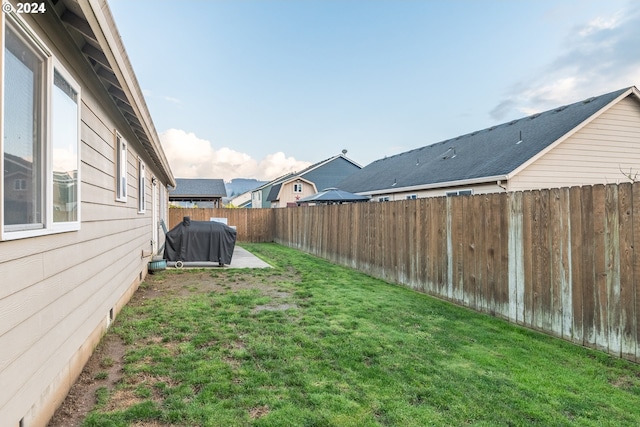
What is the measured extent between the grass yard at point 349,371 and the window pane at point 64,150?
4.77 feet

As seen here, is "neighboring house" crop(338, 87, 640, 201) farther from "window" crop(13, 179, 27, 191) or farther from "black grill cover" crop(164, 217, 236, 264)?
"window" crop(13, 179, 27, 191)

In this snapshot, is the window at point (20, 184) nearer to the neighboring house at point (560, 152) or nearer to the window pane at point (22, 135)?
the window pane at point (22, 135)

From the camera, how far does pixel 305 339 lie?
4227 mm

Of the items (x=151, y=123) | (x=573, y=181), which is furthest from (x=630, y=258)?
(x=573, y=181)

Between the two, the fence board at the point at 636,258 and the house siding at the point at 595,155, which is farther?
the house siding at the point at 595,155

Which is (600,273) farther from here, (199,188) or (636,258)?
(199,188)

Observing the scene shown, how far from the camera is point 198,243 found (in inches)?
392

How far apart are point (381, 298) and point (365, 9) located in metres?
11.0

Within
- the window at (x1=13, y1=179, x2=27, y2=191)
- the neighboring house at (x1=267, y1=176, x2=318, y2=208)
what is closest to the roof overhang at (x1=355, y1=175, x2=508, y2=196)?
the window at (x1=13, y1=179, x2=27, y2=191)

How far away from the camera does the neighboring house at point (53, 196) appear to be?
77.5 inches

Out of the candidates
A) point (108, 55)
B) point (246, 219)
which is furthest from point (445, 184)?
point (108, 55)

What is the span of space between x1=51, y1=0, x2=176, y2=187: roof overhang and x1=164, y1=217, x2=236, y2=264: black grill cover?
5163 mm

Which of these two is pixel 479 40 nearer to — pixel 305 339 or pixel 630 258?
pixel 630 258

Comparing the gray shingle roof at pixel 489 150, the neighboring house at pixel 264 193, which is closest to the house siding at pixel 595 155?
the gray shingle roof at pixel 489 150
